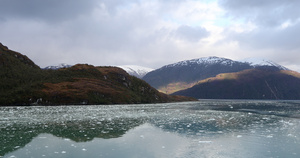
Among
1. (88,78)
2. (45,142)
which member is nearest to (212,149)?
(45,142)

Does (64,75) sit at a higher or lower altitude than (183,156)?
higher

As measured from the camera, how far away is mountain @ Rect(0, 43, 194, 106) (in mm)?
108250

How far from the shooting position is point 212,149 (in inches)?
664

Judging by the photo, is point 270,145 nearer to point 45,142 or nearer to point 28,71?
point 45,142

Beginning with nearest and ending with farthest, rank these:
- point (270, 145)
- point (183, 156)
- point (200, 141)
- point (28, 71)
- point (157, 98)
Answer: point (183, 156)
point (270, 145)
point (200, 141)
point (28, 71)
point (157, 98)

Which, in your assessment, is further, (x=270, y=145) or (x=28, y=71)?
(x=28, y=71)

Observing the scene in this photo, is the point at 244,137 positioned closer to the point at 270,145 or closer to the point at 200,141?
the point at 270,145

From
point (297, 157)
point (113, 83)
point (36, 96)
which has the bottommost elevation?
point (297, 157)

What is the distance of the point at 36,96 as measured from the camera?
107688 millimetres

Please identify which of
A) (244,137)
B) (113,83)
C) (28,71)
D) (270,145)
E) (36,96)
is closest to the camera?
(270,145)

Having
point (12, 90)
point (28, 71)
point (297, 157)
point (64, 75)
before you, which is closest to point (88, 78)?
point (64, 75)

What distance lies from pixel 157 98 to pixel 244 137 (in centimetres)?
15160

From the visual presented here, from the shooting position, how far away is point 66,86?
12738 cm

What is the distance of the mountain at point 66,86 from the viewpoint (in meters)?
108
